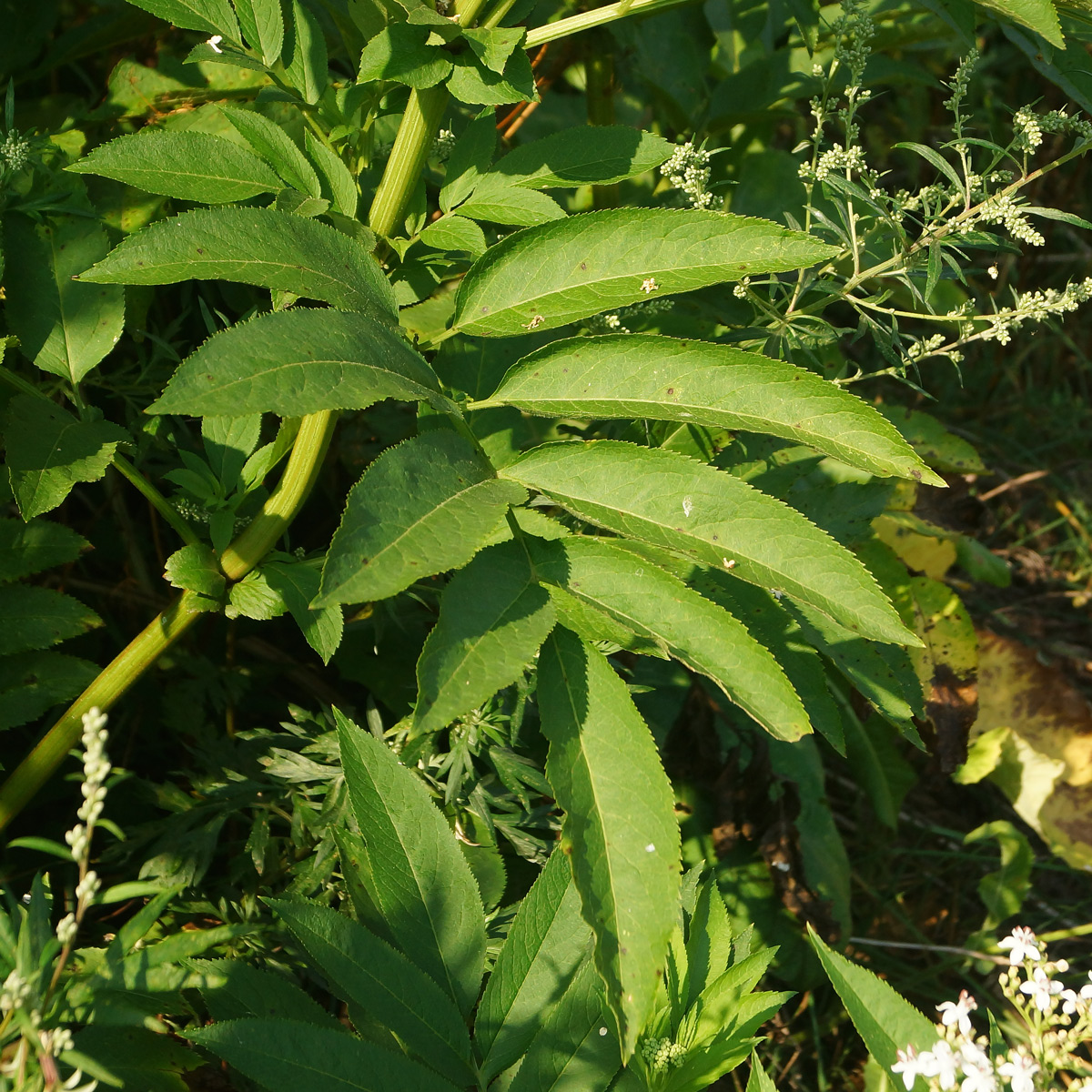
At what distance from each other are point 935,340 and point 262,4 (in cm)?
105

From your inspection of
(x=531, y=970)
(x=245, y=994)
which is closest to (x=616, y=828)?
(x=531, y=970)

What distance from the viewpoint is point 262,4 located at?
1.39 m

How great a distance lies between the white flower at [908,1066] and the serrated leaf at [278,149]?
1.29 m

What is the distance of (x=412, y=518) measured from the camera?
40.4 inches

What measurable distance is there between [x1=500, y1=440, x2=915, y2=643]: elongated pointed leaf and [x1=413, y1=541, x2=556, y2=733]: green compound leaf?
0.10 metres

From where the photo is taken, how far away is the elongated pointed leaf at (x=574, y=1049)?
4.34 feet

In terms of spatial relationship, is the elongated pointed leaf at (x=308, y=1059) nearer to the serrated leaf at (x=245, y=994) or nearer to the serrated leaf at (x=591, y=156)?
the serrated leaf at (x=245, y=994)

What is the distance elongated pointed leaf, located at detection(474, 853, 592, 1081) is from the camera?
1.34 metres

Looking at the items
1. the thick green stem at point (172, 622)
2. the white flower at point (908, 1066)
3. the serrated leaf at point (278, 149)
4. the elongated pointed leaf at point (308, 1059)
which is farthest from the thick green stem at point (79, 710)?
the white flower at point (908, 1066)

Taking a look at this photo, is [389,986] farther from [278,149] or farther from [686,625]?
[278,149]

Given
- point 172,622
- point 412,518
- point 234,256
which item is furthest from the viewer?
point 172,622

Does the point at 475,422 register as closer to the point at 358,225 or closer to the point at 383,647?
the point at 358,225

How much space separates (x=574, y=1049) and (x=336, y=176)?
1164mm

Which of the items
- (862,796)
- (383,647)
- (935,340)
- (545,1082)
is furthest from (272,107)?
(862,796)
